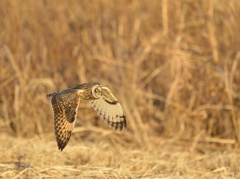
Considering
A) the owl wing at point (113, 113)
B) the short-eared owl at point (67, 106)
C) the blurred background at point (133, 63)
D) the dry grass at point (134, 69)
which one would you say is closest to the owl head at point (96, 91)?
the short-eared owl at point (67, 106)

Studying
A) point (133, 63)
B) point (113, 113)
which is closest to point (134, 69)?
point (133, 63)

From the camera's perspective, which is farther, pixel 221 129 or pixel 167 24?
pixel 167 24

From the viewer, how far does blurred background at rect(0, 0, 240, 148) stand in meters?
5.47

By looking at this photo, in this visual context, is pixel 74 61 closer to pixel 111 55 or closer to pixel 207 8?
pixel 111 55

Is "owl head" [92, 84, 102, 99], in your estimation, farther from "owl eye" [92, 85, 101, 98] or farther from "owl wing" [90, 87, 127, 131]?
"owl wing" [90, 87, 127, 131]

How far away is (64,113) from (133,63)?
7.58 ft

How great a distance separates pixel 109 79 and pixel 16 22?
1.12 m

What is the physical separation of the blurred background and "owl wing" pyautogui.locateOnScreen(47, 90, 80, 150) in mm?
1925

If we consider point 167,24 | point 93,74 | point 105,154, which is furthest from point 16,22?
point 105,154

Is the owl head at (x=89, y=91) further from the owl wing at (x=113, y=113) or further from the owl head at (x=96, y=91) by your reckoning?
the owl wing at (x=113, y=113)

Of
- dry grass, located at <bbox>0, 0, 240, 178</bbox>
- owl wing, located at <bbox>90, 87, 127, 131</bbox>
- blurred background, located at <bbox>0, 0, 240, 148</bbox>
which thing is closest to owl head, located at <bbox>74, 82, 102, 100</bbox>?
owl wing, located at <bbox>90, 87, 127, 131</bbox>

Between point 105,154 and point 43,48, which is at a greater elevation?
point 43,48

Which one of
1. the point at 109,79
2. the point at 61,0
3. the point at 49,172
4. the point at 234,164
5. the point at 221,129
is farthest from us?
the point at 61,0

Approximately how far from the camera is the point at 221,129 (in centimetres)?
544
